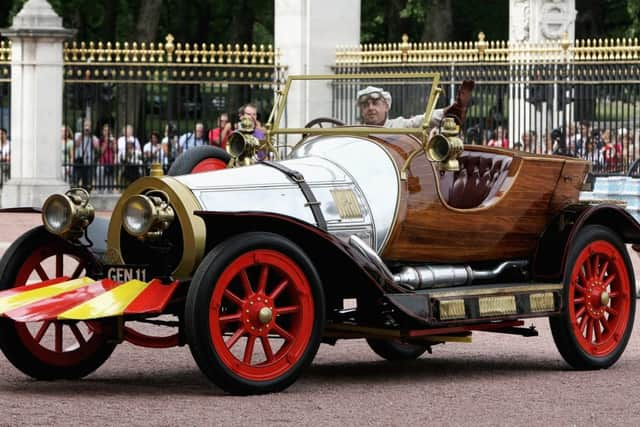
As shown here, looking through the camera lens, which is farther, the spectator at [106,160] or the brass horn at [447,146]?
the spectator at [106,160]

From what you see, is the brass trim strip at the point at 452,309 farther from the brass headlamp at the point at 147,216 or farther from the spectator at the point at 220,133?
the spectator at the point at 220,133

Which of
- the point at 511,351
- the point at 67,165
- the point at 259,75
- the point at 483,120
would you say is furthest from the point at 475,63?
the point at 511,351

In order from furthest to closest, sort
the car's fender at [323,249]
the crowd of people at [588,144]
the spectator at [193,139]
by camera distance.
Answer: the spectator at [193,139] < the crowd of people at [588,144] < the car's fender at [323,249]

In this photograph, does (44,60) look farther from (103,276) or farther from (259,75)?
(103,276)

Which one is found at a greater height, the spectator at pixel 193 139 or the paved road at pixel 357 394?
the spectator at pixel 193 139

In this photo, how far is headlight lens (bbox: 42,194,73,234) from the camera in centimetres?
804

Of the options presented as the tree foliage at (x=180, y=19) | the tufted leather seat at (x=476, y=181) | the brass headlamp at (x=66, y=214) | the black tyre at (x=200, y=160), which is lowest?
the brass headlamp at (x=66, y=214)

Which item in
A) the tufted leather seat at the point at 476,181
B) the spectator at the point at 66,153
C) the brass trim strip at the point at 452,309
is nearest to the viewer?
the brass trim strip at the point at 452,309

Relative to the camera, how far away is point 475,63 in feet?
82.1

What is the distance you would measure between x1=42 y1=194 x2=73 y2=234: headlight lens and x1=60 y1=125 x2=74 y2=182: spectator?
16639 mm

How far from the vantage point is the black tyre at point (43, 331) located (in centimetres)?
815

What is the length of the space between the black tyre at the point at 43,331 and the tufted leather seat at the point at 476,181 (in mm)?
2072

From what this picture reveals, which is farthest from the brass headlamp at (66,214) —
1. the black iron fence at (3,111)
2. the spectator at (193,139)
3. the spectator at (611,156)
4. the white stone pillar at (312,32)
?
the white stone pillar at (312,32)

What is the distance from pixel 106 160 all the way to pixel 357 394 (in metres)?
17.6
